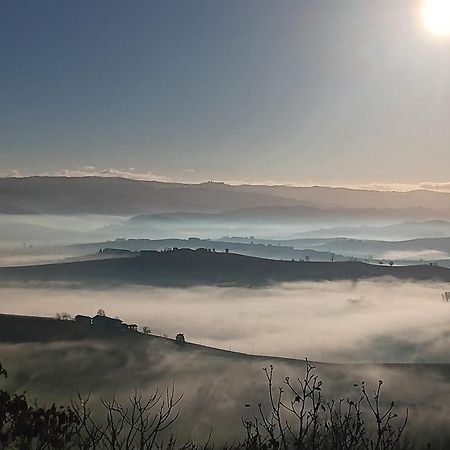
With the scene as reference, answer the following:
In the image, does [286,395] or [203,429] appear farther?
[286,395]

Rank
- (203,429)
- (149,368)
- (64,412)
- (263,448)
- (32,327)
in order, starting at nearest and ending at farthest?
(263,448), (64,412), (203,429), (149,368), (32,327)

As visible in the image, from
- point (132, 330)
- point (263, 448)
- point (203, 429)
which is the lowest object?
point (203, 429)

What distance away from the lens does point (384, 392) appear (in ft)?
463

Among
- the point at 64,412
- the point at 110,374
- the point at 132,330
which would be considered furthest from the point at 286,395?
the point at 64,412

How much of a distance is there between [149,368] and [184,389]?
1285 cm

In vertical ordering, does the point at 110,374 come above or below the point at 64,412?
below

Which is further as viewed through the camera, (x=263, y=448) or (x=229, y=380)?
(x=229, y=380)

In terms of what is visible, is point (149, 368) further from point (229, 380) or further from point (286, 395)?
point (286, 395)

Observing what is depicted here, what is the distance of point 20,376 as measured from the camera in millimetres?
133375

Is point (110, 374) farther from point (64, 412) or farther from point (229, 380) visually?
point (64, 412)

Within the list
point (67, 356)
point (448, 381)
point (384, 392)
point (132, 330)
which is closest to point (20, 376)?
point (67, 356)

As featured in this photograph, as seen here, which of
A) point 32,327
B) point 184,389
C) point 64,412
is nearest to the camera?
point 64,412

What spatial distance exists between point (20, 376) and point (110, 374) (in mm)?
19799

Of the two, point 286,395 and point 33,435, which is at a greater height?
point 33,435
